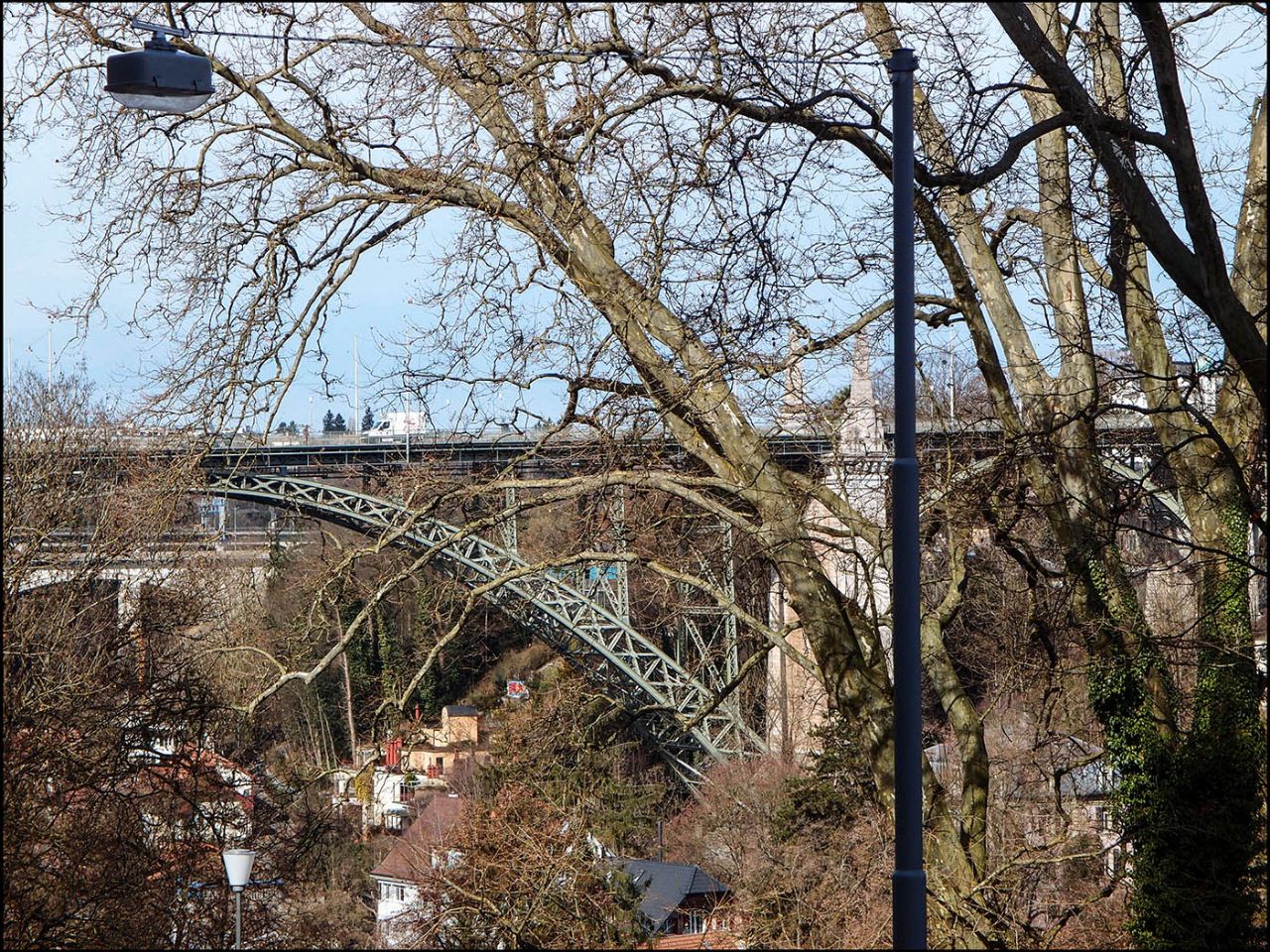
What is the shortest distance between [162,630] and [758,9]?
9.04 metres

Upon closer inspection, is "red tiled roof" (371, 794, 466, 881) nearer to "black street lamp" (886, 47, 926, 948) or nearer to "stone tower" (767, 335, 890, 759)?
"stone tower" (767, 335, 890, 759)

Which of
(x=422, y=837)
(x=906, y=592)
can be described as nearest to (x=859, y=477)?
(x=906, y=592)

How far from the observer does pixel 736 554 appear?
32.9 feet

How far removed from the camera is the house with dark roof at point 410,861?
56.2ft

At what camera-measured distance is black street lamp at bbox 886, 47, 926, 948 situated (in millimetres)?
4926

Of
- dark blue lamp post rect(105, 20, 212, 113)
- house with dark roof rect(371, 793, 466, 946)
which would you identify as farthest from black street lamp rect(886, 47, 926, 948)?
house with dark roof rect(371, 793, 466, 946)

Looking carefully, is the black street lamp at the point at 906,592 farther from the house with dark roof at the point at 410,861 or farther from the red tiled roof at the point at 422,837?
the red tiled roof at the point at 422,837

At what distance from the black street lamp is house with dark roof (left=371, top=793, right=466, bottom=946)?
11.2 m

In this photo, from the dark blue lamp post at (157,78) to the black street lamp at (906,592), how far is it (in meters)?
3.09

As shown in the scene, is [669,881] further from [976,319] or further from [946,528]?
[976,319]

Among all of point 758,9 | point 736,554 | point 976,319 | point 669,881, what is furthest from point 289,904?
point 758,9

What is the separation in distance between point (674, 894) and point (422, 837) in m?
4.14

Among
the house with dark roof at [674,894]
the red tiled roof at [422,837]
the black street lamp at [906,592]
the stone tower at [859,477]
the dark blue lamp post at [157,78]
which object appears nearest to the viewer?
the black street lamp at [906,592]

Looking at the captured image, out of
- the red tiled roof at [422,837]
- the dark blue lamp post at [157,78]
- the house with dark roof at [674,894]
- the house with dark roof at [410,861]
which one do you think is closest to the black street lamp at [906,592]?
the dark blue lamp post at [157,78]
